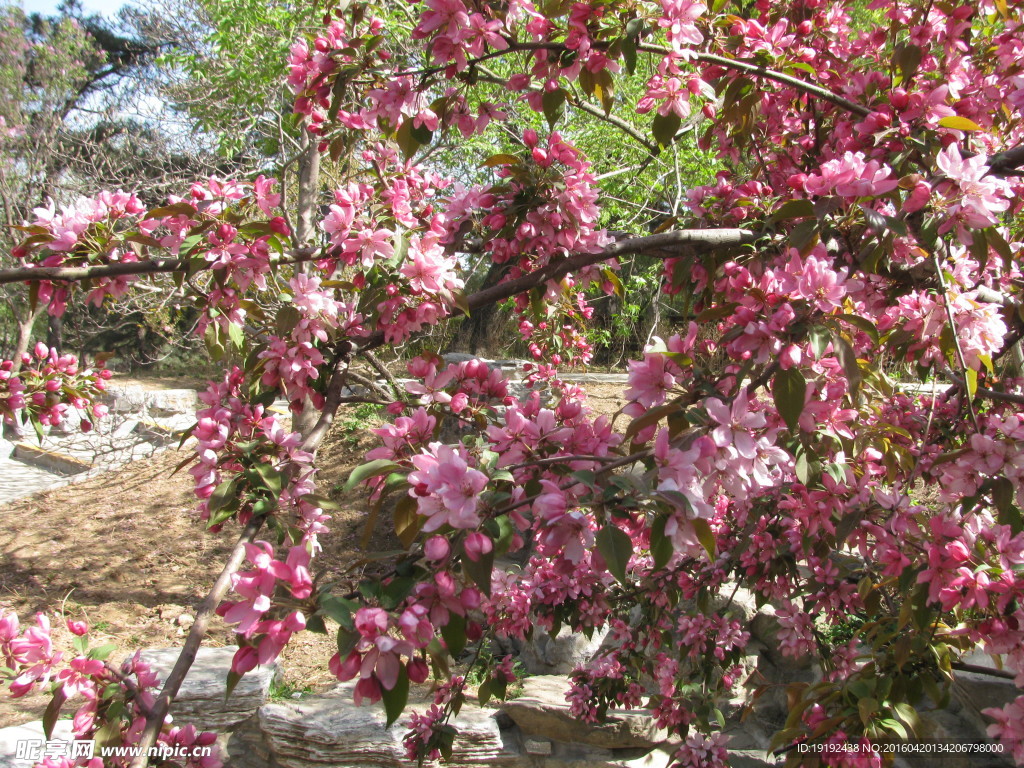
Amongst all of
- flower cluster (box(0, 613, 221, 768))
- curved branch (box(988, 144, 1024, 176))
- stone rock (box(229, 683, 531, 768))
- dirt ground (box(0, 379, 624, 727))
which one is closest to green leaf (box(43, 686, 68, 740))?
flower cluster (box(0, 613, 221, 768))

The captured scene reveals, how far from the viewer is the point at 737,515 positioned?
2229mm

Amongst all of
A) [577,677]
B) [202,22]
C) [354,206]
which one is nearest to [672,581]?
[577,677]

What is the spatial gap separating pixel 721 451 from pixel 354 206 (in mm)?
1025

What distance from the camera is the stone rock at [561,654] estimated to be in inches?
158

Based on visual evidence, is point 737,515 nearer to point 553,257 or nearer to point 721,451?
point 553,257

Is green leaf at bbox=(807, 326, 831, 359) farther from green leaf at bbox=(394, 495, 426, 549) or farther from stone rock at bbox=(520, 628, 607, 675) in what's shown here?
stone rock at bbox=(520, 628, 607, 675)

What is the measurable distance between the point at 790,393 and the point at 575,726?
2833 millimetres

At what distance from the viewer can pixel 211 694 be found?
3.36 metres

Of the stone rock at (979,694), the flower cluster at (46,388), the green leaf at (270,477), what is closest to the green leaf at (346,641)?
the green leaf at (270,477)

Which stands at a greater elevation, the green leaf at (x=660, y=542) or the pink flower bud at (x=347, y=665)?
the green leaf at (x=660, y=542)

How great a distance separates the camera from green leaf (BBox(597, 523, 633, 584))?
0.78 meters

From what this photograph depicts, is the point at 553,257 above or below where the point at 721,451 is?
above

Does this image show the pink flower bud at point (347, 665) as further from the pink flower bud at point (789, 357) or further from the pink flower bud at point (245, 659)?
the pink flower bud at point (789, 357)

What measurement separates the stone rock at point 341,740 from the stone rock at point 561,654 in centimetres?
68
